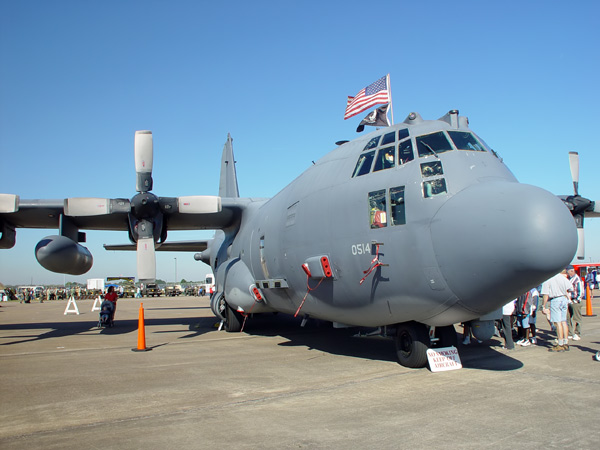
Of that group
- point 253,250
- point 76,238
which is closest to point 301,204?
point 253,250

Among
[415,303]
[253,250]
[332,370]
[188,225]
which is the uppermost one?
[188,225]

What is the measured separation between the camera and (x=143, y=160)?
1355cm

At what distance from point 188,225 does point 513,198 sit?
12431 mm

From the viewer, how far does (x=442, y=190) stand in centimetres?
703

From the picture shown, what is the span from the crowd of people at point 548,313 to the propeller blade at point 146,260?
8.27 metres

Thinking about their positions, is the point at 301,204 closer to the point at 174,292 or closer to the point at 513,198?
the point at 513,198

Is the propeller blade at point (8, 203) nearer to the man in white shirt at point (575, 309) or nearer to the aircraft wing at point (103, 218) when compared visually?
the aircraft wing at point (103, 218)

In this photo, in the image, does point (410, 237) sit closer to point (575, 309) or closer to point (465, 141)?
point (465, 141)

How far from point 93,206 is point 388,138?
9026 mm

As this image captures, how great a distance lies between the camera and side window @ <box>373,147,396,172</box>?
7.92 metres

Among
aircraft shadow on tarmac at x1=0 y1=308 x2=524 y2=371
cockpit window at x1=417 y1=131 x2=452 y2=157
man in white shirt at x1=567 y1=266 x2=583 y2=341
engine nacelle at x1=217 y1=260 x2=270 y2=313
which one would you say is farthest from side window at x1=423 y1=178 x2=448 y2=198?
man in white shirt at x1=567 y1=266 x2=583 y2=341

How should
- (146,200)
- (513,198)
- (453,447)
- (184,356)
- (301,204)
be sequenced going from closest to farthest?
1. (453,447)
2. (513,198)
3. (301,204)
4. (184,356)
5. (146,200)

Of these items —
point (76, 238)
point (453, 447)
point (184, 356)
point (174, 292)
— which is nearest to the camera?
point (453, 447)

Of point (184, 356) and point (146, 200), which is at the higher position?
point (146, 200)
